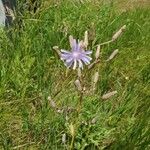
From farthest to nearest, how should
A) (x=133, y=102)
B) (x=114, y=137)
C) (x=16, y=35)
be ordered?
1. (x=16, y=35)
2. (x=133, y=102)
3. (x=114, y=137)

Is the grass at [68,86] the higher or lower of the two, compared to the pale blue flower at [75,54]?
lower

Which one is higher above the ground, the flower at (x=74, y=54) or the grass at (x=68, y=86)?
the flower at (x=74, y=54)

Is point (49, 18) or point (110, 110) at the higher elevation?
point (49, 18)

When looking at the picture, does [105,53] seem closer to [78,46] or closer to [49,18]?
[49,18]

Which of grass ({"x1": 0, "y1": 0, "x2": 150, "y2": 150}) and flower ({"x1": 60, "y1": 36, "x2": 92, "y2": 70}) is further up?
flower ({"x1": 60, "y1": 36, "x2": 92, "y2": 70})

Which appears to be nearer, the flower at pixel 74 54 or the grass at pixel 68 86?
the flower at pixel 74 54

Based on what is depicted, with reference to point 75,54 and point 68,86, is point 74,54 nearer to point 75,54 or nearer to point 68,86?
point 75,54

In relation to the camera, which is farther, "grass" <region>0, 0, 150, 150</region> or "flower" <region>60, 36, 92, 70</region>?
"grass" <region>0, 0, 150, 150</region>

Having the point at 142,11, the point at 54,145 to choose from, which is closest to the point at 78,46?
the point at 54,145
